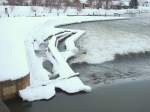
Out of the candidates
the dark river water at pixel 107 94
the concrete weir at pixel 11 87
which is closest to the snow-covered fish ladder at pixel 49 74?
the concrete weir at pixel 11 87

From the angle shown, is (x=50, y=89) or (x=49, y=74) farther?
(x=49, y=74)

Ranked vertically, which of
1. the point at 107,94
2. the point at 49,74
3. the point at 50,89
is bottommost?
the point at 107,94

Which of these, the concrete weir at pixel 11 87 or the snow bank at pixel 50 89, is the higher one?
the concrete weir at pixel 11 87

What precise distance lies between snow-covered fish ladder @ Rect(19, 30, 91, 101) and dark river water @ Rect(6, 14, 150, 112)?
0.37 meters

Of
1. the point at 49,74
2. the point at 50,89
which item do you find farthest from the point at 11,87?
the point at 49,74

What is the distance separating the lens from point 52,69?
16703 millimetres

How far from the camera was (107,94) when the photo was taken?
44.4 feet

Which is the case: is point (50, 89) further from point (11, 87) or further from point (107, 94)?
point (107, 94)

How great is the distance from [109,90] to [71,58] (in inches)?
218

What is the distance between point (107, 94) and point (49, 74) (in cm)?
336

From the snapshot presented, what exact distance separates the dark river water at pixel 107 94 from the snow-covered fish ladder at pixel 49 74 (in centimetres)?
37

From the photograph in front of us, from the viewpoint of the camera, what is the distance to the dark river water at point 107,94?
40.5 ft

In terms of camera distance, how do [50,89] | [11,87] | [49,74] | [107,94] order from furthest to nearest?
[49,74] → [50,89] → [107,94] → [11,87]

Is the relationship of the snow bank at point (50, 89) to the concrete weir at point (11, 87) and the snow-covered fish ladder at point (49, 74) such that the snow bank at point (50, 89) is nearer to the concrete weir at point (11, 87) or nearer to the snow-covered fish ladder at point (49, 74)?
the snow-covered fish ladder at point (49, 74)
